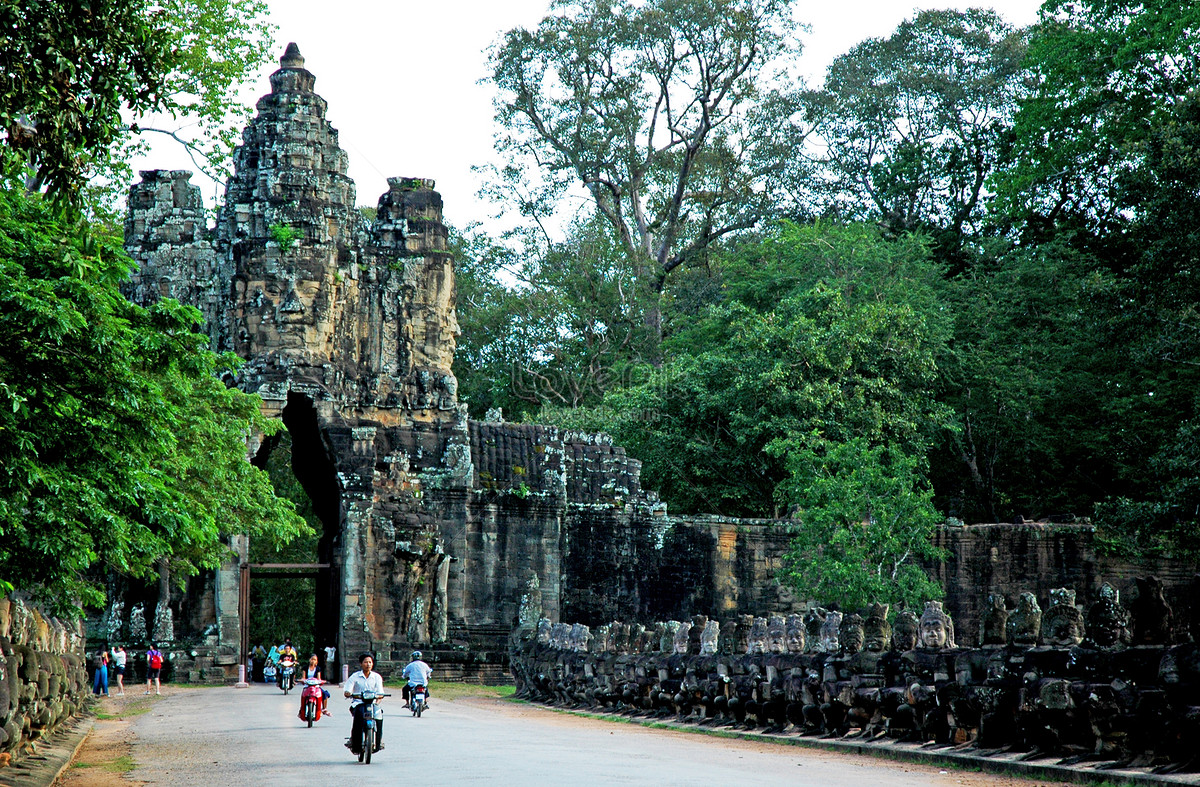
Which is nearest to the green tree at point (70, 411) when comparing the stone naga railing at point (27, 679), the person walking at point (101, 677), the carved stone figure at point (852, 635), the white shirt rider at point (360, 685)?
the stone naga railing at point (27, 679)

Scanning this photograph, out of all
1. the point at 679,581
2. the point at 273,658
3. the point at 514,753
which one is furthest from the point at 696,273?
the point at 514,753

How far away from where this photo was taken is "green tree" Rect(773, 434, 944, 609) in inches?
1150

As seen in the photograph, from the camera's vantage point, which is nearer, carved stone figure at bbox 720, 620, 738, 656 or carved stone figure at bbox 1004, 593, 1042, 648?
carved stone figure at bbox 1004, 593, 1042, 648

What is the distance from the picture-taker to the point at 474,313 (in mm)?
47938

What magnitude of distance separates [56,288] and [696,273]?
1549 inches

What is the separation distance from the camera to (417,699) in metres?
19.8

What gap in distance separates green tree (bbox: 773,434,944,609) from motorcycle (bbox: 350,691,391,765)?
55.6ft

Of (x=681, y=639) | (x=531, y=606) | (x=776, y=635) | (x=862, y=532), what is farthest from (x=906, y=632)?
(x=531, y=606)

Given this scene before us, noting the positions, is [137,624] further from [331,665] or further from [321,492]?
[321,492]

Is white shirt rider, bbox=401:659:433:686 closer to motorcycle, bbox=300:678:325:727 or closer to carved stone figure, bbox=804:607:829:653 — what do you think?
motorcycle, bbox=300:678:325:727

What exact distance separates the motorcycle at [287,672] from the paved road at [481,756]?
709 centimetres

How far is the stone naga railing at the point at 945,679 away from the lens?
1083 centimetres

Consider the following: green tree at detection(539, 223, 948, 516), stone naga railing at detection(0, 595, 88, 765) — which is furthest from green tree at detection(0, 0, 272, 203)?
green tree at detection(539, 223, 948, 516)

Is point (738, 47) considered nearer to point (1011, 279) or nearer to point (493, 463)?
point (1011, 279)
